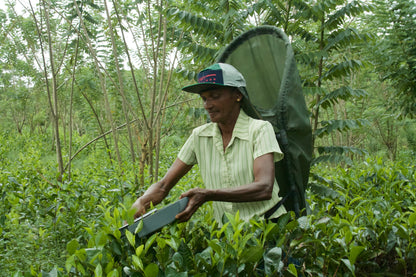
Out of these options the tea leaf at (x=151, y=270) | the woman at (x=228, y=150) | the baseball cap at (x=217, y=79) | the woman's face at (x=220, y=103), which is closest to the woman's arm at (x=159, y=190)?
the woman at (x=228, y=150)

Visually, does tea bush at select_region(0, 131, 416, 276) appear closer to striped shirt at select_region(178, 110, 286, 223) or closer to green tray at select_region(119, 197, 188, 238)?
green tray at select_region(119, 197, 188, 238)

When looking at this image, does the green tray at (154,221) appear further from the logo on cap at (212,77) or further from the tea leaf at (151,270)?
the logo on cap at (212,77)

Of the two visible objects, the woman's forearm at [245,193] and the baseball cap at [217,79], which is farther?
the baseball cap at [217,79]

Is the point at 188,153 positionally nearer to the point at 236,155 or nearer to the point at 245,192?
the point at 236,155

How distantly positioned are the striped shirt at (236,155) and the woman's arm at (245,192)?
0.06 metres

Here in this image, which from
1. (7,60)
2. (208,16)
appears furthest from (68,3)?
(7,60)

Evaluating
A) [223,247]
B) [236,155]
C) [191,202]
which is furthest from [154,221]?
[236,155]

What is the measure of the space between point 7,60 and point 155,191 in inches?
392

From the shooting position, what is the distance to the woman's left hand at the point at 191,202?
140cm

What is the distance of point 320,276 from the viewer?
4.73 feet

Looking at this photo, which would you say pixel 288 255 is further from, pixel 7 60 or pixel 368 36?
pixel 7 60

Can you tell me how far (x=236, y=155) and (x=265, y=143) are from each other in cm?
19

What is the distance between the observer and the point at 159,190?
1.87 metres

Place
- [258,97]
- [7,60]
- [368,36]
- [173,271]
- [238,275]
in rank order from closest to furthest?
[173,271] < [238,275] < [258,97] < [368,36] < [7,60]
